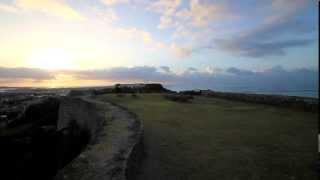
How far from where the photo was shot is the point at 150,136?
1034 centimetres

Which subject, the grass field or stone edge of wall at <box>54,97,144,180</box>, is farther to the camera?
the grass field

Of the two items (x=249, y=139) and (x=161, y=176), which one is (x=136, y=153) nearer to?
(x=161, y=176)

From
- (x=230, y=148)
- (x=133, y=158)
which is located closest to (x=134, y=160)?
(x=133, y=158)

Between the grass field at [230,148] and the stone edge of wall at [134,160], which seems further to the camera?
the grass field at [230,148]

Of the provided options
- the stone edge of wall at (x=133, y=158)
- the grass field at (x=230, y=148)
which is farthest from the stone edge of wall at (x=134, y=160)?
the grass field at (x=230, y=148)

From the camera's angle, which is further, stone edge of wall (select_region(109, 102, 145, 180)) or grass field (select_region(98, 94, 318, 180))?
grass field (select_region(98, 94, 318, 180))

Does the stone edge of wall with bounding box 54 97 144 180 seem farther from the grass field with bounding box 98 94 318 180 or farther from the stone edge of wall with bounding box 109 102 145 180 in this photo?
the grass field with bounding box 98 94 318 180

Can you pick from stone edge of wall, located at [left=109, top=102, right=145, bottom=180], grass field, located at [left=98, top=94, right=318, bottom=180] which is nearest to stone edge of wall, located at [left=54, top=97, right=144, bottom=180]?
stone edge of wall, located at [left=109, top=102, right=145, bottom=180]

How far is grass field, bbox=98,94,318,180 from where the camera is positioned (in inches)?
273

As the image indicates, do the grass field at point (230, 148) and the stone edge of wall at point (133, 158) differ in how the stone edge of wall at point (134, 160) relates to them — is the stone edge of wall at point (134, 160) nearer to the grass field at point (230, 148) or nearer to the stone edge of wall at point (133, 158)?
the stone edge of wall at point (133, 158)

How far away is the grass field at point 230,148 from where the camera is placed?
6934mm

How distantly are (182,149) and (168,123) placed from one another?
3.91 meters

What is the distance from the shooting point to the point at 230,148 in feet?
28.7

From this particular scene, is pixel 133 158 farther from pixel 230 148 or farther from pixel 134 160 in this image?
pixel 230 148
